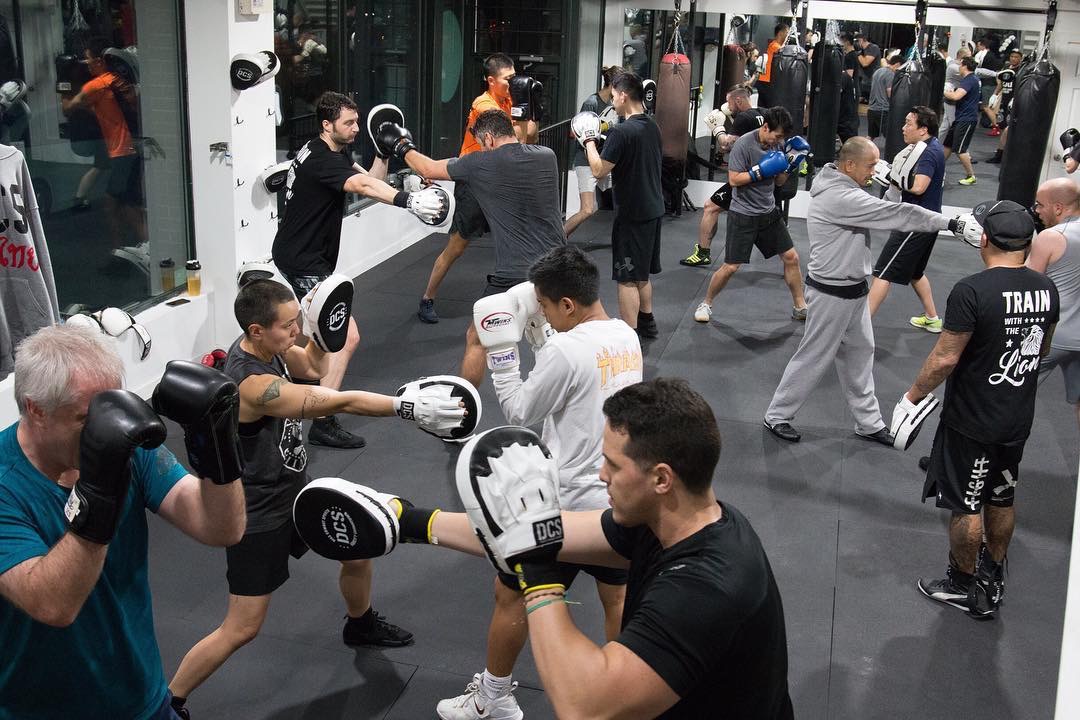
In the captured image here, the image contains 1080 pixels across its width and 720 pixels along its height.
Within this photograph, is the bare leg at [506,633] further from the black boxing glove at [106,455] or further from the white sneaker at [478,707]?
the black boxing glove at [106,455]

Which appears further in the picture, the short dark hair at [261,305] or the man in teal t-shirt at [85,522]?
the short dark hair at [261,305]

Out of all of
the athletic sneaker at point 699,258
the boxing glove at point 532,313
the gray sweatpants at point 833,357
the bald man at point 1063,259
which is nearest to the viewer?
the boxing glove at point 532,313

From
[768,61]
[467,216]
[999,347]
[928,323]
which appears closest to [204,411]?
[999,347]

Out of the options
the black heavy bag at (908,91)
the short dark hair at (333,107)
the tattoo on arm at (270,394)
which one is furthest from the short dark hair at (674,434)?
the black heavy bag at (908,91)

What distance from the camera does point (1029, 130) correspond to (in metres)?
9.15

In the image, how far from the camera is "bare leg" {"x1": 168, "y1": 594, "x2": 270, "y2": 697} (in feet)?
11.4

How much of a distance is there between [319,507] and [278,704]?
1168mm

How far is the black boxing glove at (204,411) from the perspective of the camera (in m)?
2.14

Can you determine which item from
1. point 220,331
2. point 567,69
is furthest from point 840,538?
point 567,69

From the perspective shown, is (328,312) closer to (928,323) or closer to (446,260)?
(446,260)

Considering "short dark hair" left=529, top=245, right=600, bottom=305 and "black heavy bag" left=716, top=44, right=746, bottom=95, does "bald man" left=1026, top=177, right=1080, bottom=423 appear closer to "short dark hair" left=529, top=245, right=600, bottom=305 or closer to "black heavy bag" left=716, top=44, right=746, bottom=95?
"short dark hair" left=529, top=245, right=600, bottom=305

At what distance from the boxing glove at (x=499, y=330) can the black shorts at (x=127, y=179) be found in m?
3.26

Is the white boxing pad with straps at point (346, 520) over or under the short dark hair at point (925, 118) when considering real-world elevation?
under

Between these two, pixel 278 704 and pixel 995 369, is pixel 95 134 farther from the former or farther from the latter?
pixel 995 369
